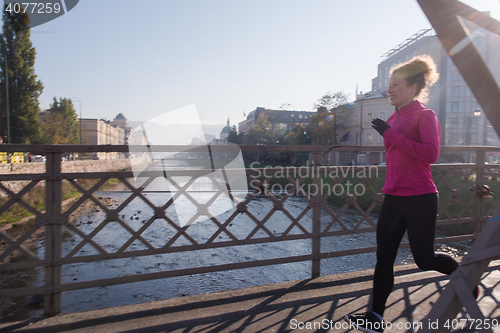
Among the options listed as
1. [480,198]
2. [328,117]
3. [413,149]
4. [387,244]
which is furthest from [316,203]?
[328,117]

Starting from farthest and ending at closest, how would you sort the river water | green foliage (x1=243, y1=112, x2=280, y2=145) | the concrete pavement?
1. green foliage (x1=243, y1=112, x2=280, y2=145)
2. the river water
3. the concrete pavement

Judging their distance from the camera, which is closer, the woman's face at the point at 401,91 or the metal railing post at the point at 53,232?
the woman's face at the point at 401,91

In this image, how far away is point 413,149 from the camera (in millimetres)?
2014

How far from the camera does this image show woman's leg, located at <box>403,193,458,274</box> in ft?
6.77

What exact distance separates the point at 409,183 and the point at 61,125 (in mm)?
57763

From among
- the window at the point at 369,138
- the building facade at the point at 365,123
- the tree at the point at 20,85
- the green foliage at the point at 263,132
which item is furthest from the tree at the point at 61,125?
the window at the point at 369,138

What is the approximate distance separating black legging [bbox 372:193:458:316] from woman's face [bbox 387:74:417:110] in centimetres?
66

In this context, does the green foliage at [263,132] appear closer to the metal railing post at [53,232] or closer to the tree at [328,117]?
→ the tree at [328,117]

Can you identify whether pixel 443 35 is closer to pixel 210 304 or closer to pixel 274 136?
pixel 210 304

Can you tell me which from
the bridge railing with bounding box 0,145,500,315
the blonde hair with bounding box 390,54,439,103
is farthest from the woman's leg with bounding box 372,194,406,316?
the bridge railing with bounding box 0,145,500,315

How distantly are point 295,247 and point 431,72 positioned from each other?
247 inches

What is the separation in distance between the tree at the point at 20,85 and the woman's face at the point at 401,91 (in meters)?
45.8

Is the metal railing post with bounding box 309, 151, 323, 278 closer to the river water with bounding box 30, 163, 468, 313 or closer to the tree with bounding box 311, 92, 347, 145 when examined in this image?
the river water with bounding box 30, 163, 468, 313

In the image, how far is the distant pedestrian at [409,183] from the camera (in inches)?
81.0
